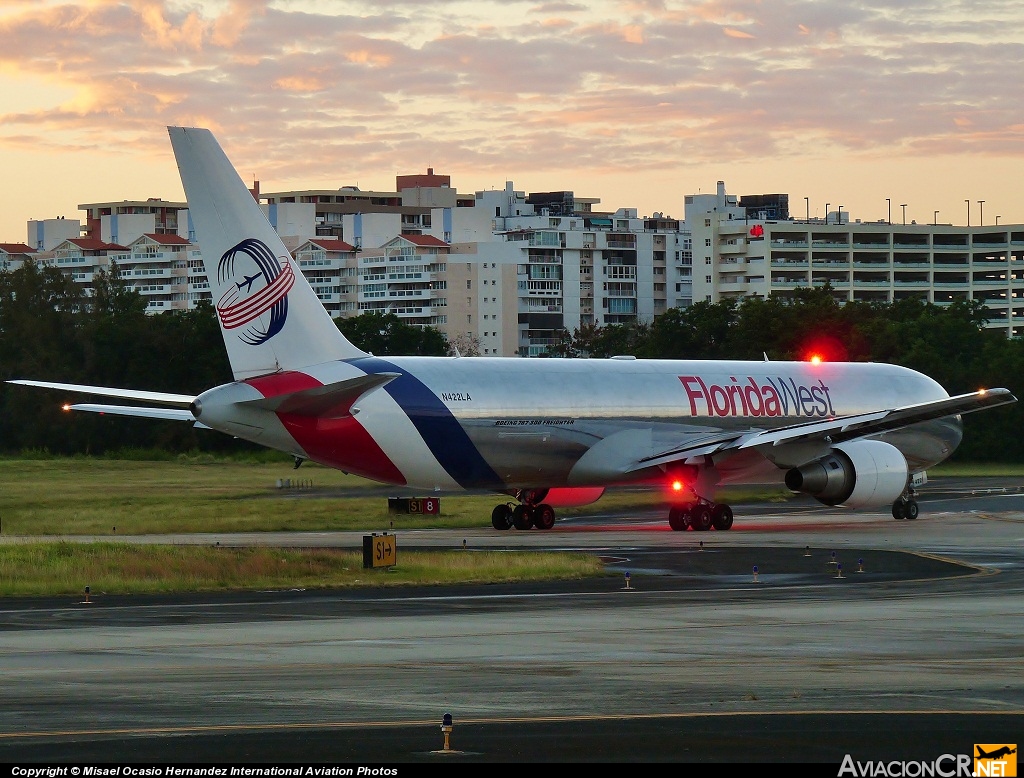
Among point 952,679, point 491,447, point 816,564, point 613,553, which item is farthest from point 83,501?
point 952,679

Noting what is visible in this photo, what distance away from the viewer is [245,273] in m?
41.8

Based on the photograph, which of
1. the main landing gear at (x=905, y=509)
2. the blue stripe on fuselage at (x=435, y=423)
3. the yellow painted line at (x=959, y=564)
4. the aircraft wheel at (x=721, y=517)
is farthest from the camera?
the main landing gear at (x=905, y=509)

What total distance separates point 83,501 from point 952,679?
39068mm

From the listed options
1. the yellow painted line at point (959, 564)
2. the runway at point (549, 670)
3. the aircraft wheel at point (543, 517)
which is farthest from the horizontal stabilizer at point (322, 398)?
the yellow painted line at point (959, 564)

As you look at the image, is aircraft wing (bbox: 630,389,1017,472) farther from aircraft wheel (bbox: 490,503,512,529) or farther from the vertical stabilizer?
the vertical stabilizer

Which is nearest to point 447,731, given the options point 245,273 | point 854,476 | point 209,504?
point 245,273

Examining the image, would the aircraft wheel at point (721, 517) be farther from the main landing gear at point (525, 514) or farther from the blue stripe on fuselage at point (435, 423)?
the blue stripe on fuselage at point (435, 423)

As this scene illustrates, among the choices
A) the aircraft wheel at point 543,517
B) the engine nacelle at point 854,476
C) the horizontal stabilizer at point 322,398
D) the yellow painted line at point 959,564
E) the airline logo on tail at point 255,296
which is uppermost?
the airline logo on tail at point 255,296

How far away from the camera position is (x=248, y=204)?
4166 centimetres

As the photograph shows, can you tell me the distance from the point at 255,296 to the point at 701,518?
15.2 m

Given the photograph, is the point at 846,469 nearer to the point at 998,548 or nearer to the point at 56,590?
the point at 998,548

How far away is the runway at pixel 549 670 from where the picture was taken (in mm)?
14562

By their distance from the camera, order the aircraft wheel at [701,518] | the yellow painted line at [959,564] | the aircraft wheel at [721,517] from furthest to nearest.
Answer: the aircraft wheel at [721,517] → the aircraft wheel at [701,518] → the yellow painted line at [959,564]

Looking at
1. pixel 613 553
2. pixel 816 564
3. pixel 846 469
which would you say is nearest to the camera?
pixel 816 564
